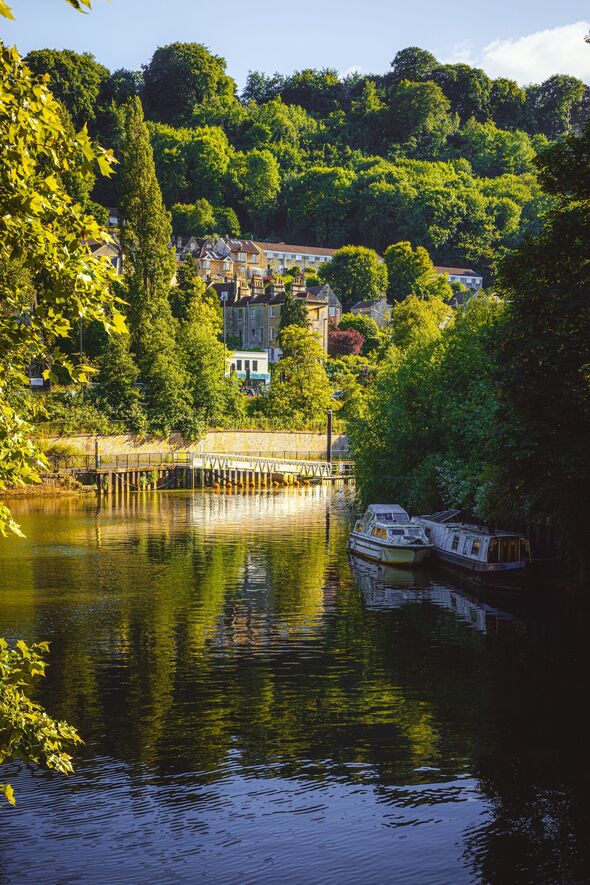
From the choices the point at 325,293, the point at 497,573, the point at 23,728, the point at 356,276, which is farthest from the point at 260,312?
the point at 23,728

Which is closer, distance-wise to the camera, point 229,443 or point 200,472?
point 200,472

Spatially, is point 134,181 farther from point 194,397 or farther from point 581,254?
point 581,254

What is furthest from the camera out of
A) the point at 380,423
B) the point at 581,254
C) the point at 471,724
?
the point at 380,423

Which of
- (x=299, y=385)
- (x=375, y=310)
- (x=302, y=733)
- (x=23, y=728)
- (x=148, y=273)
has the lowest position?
(x=302, y=733)

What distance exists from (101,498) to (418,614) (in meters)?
51.2

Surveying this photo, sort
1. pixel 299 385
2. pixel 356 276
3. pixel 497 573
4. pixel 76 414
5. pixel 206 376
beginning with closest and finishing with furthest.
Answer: pixel 497 573, pixel 76 414, pixel 206 376, pixel 299 385, pixel 356 276

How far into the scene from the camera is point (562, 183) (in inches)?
1411

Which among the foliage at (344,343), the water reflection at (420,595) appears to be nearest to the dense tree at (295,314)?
the foliage at (344,343)

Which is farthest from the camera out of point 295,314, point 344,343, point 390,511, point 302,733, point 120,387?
point 344,343

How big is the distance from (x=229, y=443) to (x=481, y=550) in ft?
231

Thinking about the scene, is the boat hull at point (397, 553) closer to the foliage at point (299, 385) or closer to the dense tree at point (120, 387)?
the dense tree at point (120, 387)

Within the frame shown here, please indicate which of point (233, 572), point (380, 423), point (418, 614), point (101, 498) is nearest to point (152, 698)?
point (418, 614)

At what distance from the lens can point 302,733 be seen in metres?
24.5

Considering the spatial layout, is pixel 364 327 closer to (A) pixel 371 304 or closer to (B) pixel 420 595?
(A) pixel 371 304
